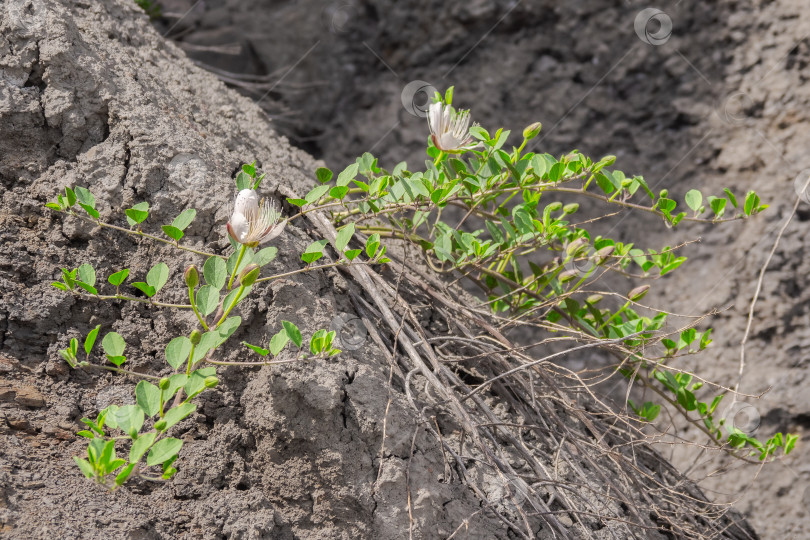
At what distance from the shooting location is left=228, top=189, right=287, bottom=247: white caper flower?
35.1 inches

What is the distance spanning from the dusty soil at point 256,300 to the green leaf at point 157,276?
5.7 inches

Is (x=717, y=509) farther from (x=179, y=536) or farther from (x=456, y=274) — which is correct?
(x=179, y=536)

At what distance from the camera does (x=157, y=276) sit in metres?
0.97

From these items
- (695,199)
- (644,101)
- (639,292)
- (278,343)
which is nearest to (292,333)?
(278,343)

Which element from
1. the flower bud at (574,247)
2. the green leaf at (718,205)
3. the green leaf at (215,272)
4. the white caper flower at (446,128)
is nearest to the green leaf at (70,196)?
the green leaf at (215,272)

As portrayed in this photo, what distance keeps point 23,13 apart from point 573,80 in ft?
6.63

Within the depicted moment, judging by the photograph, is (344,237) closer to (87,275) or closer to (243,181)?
(243,181)

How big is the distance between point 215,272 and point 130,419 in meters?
0.26

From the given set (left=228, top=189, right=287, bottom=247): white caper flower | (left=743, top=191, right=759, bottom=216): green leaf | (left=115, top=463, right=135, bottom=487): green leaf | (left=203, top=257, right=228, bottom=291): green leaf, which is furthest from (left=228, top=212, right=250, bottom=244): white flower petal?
(left=743, top=191, right=759, bottom=216): green leaf

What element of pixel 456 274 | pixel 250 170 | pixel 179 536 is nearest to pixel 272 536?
pixel 179 536

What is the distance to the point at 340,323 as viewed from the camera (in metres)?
1.09

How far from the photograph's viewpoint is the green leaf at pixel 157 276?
959 mm

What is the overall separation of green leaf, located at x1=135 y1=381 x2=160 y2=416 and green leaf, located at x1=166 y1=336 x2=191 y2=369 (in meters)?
0.05

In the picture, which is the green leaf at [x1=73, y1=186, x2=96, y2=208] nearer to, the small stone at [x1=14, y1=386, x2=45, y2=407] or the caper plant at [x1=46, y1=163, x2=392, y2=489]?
the caper plant at [x1=46, y1=163, x2=392, y2=489]
